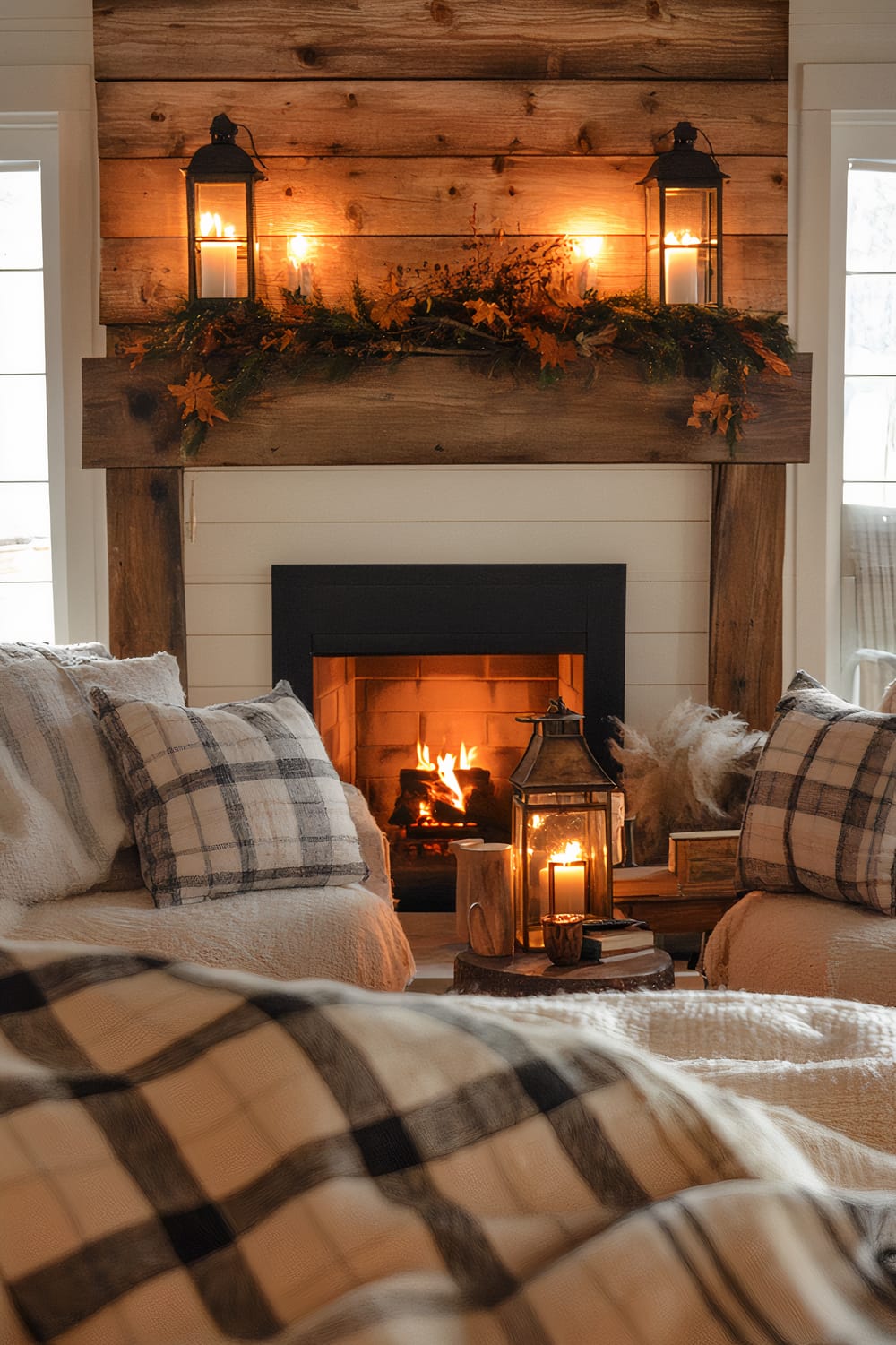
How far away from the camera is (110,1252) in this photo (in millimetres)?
576

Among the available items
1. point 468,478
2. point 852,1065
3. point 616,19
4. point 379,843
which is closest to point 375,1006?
point 852,1065

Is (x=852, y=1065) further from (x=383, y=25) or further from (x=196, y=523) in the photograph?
(x=383, y=25)

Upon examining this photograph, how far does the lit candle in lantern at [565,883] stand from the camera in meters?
2.41

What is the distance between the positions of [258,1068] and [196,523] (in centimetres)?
307

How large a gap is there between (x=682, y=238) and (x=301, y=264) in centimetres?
106

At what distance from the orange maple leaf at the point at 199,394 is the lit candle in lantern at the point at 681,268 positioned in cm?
128

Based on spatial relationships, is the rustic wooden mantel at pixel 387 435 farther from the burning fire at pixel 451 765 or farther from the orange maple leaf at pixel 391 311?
the burning fire at pixel 451 765

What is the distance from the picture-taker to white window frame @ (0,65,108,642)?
3.55 metres

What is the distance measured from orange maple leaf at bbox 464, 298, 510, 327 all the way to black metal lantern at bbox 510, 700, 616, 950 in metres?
1.36

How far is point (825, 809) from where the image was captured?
7.97 feet

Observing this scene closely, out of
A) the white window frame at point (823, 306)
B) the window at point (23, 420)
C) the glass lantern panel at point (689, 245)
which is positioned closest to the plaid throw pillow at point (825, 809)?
the white window frame at point (823, 306)

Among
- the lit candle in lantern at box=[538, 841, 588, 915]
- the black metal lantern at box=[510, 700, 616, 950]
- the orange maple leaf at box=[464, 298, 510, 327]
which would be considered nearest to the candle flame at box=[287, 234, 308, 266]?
the orange maple leaf at box=[464, 298, 510, 327]

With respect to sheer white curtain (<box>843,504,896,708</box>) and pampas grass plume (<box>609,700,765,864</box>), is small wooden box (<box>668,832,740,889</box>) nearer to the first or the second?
pampas grass plume (<box>609,700,765,864</box>)

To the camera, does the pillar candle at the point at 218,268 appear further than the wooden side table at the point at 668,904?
Yes
